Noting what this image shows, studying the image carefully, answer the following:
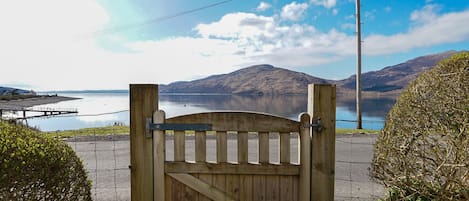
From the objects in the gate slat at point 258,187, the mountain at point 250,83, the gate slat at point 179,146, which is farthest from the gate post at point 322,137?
the mountain at point 250,83

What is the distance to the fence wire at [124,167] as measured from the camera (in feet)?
13.4

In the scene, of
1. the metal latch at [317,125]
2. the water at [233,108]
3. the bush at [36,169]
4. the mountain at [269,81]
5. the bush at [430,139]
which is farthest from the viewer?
the mountain at [269,81]

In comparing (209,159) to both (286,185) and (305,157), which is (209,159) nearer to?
(286,185)

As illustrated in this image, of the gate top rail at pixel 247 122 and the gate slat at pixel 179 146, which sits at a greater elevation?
the gate top rail at pixel 247 122

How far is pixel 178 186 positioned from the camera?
2469 mm

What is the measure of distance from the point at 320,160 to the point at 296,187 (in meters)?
0.33

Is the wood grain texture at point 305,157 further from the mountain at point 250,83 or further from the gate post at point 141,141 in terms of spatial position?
the mountain at point 250,83

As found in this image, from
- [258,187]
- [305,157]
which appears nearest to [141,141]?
[258,187]

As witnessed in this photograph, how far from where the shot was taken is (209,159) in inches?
232

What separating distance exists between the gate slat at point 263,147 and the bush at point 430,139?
46.4 inches

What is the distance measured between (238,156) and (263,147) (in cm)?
24

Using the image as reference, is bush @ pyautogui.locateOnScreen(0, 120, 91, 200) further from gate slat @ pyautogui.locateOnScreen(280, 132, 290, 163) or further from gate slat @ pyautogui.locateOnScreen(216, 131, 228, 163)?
gate slat @ pyautogui.locateOnScreen(280, 132, 290, 163)

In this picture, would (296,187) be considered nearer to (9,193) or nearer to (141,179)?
(141,179)

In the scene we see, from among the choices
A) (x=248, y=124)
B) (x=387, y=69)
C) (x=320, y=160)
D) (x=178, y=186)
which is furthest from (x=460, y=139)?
(x=387, y=69)
